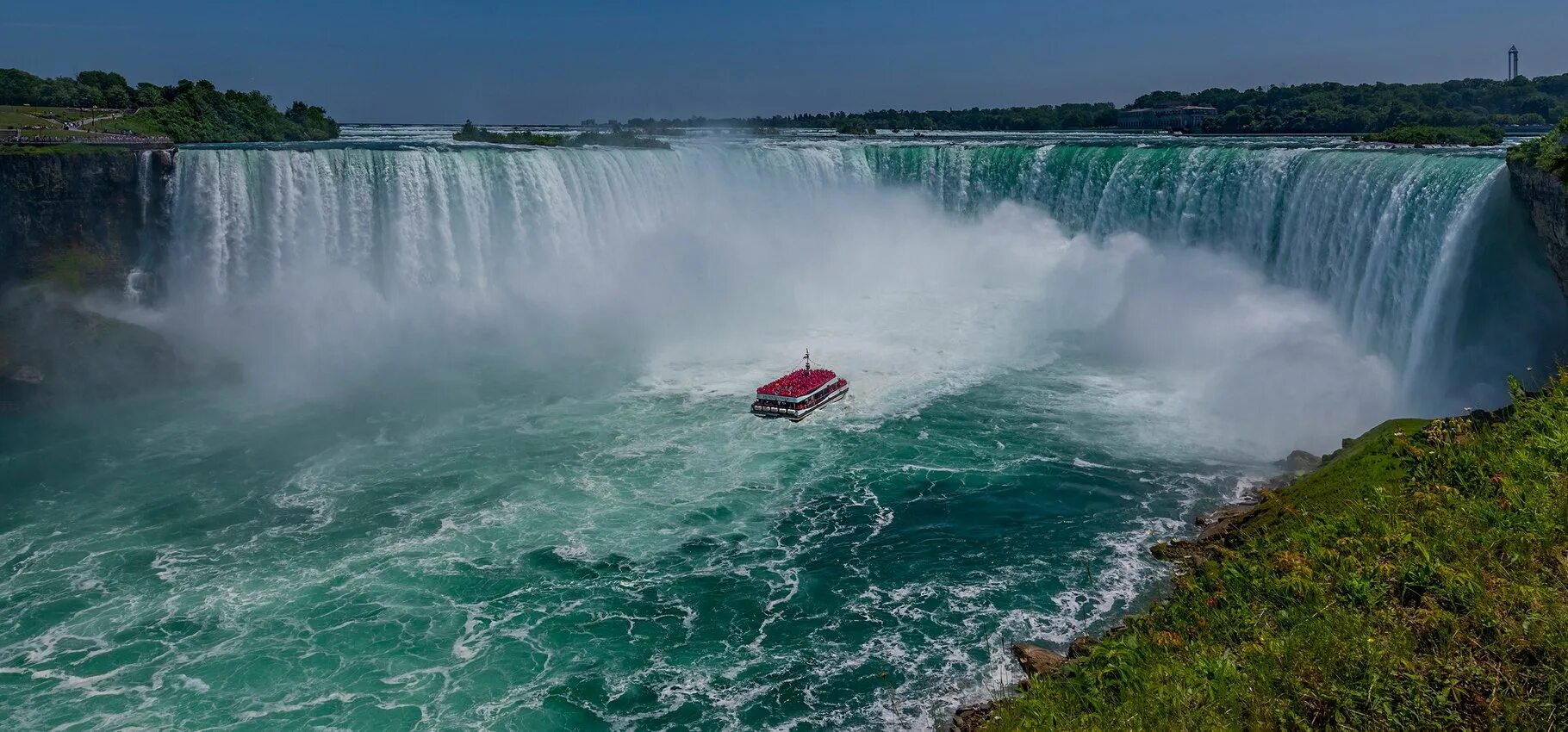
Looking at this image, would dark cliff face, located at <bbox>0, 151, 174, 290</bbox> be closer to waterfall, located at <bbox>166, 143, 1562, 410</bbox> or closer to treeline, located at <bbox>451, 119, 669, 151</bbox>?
waterfall, located at <bbox>166, 143, 1562, 410</bbox>

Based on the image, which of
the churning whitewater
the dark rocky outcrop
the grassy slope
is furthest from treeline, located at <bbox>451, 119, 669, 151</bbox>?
the grassy slope

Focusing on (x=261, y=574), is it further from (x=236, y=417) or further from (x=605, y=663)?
(x=236, y=417)

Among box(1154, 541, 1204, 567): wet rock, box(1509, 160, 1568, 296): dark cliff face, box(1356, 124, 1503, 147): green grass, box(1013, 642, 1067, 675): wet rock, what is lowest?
box(1013, 642, 1067, 675): wet rock

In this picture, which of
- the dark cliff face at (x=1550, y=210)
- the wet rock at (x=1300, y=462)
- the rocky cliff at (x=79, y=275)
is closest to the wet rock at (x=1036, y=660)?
the wet rock at (x=1300, y=462)

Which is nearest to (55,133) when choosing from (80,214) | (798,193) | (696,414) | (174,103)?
(80,214)

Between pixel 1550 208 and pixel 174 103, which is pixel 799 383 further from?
pixel 174 103

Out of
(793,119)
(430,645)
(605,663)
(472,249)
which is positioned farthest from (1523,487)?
(793,119)

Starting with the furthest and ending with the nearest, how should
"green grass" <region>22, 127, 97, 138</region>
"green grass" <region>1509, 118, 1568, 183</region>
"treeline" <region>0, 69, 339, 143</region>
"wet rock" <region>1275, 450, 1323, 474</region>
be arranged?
"treeline" <region>0, 69, 339, 143</region>
"green grass" <region>22, 127, 97, 138</region>
"wet rock" <region>1275, 450, 1323, 474</region>
"green grass" <region>1509, 118, 1568, 183</region>
